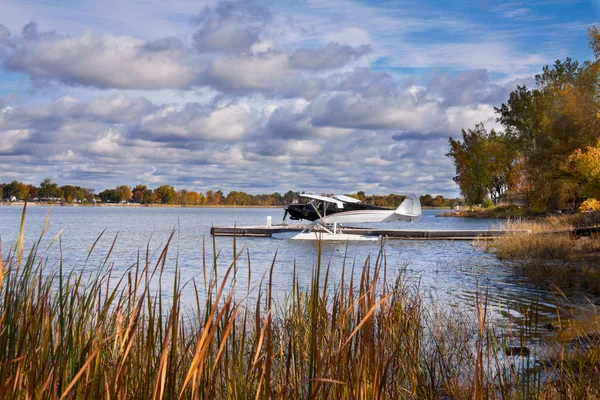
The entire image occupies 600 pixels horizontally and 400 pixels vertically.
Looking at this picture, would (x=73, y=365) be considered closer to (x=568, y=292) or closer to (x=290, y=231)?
(x=568, y=292)

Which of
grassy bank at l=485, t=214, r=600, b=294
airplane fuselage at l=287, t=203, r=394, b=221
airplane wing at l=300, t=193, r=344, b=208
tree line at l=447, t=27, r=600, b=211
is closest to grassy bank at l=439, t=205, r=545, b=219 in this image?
tree line at l=447, t=27, r=600, b=211

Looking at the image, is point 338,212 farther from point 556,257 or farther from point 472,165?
point 472,165

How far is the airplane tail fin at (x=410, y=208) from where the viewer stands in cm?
3038

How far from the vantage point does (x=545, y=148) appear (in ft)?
106

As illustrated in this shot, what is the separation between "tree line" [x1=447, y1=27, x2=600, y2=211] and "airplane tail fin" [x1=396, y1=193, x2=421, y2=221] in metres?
6.78

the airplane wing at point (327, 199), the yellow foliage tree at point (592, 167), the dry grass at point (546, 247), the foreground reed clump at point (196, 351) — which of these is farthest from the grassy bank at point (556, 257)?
the foreground reed clump at point (196, 351)

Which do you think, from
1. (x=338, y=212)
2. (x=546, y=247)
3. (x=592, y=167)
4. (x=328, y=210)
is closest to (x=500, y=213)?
(x=338, y=212)

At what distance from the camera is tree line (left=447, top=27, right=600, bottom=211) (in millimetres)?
24750

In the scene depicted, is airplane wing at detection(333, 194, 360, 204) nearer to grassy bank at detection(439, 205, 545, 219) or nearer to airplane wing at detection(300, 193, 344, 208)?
airplane wing at detection(300, 193, 344, 208)

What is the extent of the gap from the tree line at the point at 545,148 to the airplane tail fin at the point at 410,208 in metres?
6.78

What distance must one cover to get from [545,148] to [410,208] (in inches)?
342

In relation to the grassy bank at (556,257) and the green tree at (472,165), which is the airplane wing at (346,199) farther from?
the green tree at (472,165)

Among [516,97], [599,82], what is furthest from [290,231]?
[516,97]

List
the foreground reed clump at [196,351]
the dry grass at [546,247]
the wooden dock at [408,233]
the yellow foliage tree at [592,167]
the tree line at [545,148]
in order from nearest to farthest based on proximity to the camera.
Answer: the foreground reed clump at [196,351] < the dry grass at [546,247] < the yellow foliage tree at [592,167] < the tree line at [545,148] < the wooden dock at [408,233]
